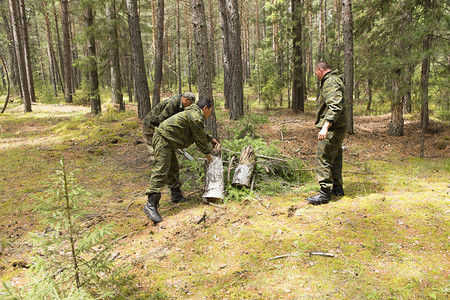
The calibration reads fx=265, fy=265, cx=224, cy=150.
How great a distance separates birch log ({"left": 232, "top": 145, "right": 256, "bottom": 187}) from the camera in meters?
5.17

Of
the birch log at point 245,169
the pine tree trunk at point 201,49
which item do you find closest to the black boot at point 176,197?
the birch log at point 245,169

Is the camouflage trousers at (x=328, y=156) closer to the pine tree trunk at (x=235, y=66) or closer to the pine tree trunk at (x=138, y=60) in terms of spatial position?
the pine tree trunk at (x=235, y=66)

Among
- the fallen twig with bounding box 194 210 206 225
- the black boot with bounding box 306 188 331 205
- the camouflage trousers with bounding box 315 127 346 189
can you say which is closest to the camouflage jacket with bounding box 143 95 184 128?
the fallen twig with bounding box 194 210 206 225

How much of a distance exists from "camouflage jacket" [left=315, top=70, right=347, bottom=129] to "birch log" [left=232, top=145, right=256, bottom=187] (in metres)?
1.52

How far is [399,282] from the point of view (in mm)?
2816

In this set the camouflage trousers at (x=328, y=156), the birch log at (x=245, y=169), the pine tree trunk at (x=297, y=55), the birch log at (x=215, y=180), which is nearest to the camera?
the camouflage trousers at (x=328, y=156)

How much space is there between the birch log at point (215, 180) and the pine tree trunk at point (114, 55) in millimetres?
11140

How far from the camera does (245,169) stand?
5.30 meters

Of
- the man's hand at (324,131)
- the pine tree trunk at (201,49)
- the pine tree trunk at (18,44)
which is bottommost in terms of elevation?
the man's hand at (324,131)

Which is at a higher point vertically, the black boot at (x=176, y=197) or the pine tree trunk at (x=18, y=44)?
the pine tree trunk at (x=18, y=44)

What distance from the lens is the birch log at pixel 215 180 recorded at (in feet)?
16.0

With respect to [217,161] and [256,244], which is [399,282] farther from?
[217,161]

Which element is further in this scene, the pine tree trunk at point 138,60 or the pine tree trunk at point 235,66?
the pine tree trunk at point 235,66

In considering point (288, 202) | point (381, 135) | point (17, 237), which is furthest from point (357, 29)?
point (17, 237)
